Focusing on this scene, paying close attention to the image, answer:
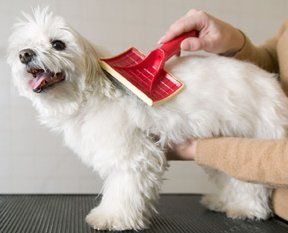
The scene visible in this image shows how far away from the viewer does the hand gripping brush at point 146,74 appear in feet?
2.89

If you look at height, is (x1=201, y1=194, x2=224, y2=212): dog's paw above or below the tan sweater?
below

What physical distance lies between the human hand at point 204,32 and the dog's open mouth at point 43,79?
0.32 m

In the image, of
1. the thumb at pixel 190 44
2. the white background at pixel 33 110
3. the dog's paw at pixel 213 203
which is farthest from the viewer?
the white background at pixel 33 110

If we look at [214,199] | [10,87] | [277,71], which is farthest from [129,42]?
[214,199]

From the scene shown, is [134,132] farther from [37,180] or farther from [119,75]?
[37,180]

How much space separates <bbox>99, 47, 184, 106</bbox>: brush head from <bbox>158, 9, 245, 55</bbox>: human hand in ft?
0.43

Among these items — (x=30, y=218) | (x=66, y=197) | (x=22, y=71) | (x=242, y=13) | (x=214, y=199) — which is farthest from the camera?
(x=242, y=13)

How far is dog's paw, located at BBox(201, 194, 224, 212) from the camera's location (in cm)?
115

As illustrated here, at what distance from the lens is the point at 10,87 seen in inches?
66.7

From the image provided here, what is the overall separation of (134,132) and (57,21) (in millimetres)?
302

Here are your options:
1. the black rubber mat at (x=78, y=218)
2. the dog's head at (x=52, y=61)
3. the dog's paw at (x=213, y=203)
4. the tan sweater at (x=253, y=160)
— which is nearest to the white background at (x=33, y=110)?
the black rubber mat at (x=78, y=218)

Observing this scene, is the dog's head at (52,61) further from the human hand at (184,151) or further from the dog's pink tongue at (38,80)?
the human hand at (184,151)

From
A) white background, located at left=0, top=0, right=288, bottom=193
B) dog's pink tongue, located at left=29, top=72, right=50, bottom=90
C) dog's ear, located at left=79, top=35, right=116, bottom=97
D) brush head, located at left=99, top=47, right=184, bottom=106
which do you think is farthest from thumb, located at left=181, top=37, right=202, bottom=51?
white background, located at left=0, top=0, right=288, bottom=193

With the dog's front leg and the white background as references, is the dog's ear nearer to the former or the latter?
the dog's front leg
